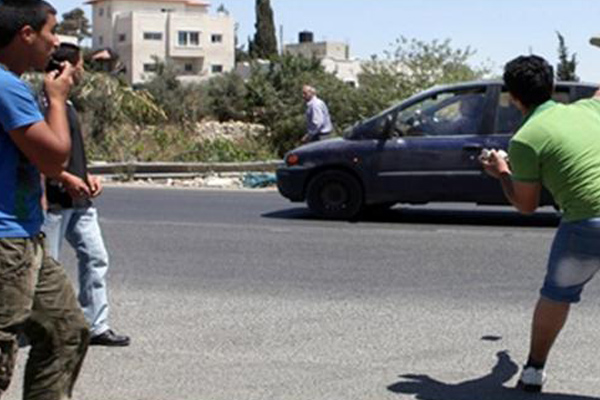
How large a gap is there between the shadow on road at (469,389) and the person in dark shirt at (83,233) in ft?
6.52

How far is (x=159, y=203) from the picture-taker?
58.9 ft

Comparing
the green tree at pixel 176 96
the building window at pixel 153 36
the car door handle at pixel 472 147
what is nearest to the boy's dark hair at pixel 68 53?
the car door handle at pixel 472 147

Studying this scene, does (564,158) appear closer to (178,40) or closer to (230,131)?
(230,131)


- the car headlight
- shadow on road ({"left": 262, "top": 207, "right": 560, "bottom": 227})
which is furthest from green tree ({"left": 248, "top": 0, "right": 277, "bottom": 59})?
the car headlight

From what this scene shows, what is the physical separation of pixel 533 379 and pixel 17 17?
11.0ft

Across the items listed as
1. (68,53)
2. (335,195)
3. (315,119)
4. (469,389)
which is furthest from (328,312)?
(315,119)

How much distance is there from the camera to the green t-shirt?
6.21 meters

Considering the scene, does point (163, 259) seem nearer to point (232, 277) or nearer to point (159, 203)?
point (232, 277)

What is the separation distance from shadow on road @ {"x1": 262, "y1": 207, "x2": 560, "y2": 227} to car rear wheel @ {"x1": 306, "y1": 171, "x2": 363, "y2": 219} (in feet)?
0.53

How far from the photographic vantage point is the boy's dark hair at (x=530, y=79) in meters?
6.39

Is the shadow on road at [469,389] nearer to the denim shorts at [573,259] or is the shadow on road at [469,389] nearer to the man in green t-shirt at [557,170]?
the man in green t-shirt at [557,170]

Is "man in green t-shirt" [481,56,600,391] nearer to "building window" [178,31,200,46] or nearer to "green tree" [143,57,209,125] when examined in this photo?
"green tree" [143,57,209,125]

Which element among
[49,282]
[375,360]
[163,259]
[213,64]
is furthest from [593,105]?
[213,64]

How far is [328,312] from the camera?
900cm
